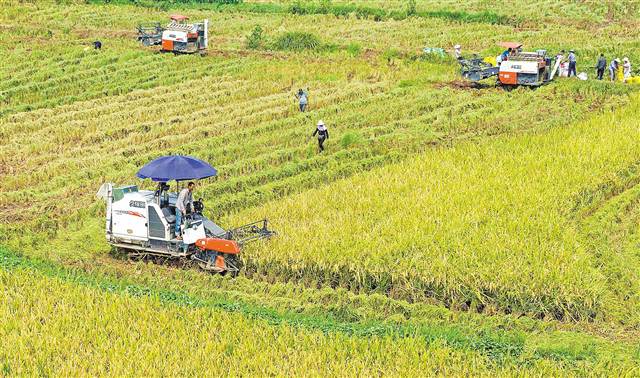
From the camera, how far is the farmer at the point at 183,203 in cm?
1738

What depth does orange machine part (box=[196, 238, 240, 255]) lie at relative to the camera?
16781 millimetres

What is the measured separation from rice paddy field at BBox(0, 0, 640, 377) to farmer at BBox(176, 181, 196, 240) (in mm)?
899

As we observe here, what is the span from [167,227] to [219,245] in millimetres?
1270

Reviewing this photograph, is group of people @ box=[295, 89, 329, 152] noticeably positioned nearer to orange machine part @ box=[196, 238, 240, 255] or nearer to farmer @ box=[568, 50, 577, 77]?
orange machine part @ box=[196, 238, 240, 255]

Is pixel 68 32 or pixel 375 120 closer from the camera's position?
pixel 375 120

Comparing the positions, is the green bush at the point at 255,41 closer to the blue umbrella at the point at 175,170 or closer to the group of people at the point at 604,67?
the group of people at the point at 604,67

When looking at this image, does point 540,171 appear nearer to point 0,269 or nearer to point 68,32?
point 0,269

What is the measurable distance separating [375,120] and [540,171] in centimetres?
818

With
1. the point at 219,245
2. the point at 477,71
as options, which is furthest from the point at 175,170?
the point at 477,71

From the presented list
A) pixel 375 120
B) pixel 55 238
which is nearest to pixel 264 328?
pixel 55 238

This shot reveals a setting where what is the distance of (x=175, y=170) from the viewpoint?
56.9ft

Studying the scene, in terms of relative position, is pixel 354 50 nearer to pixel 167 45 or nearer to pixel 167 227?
pixel 167 45

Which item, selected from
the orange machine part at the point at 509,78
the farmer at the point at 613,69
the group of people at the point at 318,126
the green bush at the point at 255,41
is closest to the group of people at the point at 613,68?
the farmer at the point at 613,69

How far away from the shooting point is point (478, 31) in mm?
45031
